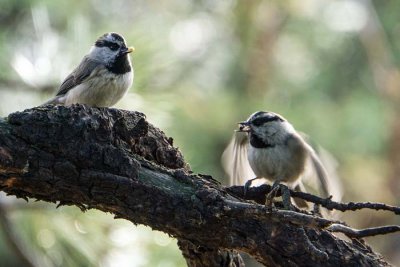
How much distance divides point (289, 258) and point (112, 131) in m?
0.55

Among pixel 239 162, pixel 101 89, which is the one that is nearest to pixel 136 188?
pixel 101 89

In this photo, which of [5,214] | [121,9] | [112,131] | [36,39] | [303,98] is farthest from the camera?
[121,9]

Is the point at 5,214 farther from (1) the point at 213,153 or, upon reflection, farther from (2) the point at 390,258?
(2) the point at 390,258

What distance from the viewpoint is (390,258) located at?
466 centimetres

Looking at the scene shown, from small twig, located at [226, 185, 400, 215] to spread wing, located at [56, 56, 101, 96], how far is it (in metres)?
1.01

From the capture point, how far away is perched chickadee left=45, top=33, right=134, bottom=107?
10.1ft

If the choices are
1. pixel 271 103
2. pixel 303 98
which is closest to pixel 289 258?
pixel 271 103

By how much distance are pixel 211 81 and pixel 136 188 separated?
331 cm

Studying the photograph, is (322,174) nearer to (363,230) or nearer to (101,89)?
(101,89)

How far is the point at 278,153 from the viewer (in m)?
3.22

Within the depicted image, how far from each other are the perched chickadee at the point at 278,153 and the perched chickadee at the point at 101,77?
53 centimetres

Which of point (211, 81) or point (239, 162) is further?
point (211, 81)

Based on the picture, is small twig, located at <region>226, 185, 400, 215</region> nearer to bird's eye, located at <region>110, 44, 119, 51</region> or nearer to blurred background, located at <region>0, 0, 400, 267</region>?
blurred background, located at <region>0, 0, 400, 267</region>

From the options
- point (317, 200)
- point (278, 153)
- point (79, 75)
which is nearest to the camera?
point (317, 200)
